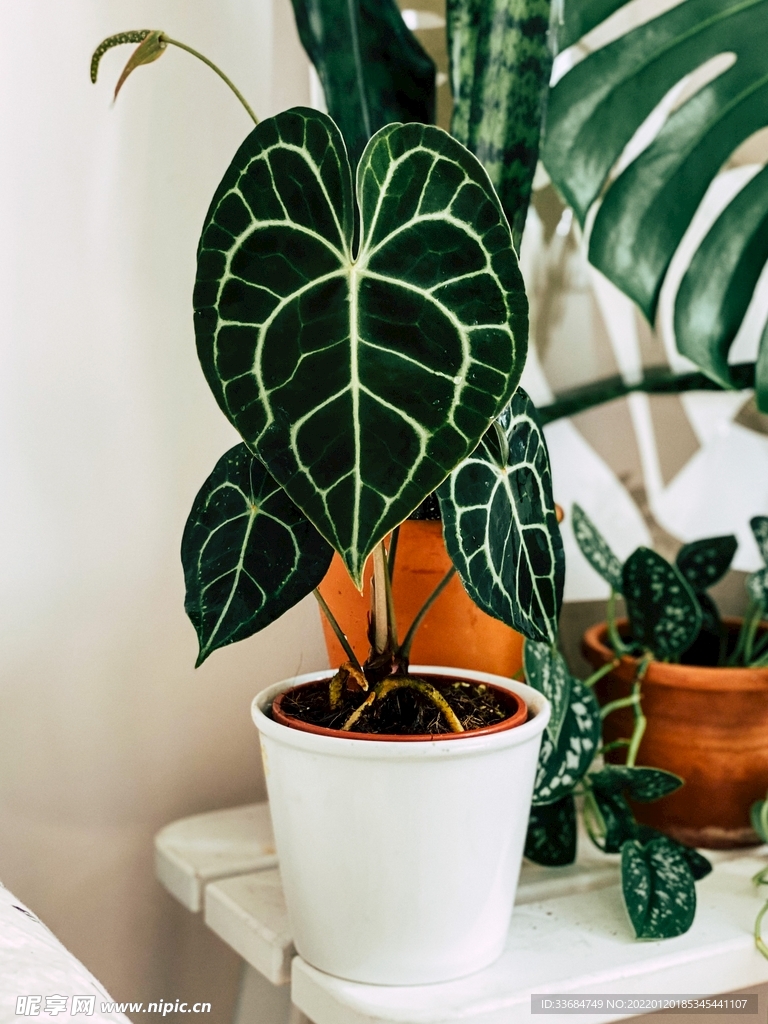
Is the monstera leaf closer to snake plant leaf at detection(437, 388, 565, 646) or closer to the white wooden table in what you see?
snake plant leaf at detection(437, 388, 565, 646)

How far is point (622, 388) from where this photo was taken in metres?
1.08

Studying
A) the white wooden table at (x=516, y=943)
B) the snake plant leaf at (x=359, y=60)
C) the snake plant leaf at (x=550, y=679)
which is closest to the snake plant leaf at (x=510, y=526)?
the snake plant leaf at (x=550, y=679)

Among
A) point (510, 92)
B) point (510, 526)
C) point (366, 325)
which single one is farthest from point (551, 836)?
point (510, 92)

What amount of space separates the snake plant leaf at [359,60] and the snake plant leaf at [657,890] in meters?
0.63

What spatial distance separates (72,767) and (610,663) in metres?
0.52

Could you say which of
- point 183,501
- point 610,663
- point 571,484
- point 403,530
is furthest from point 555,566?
point 571,484

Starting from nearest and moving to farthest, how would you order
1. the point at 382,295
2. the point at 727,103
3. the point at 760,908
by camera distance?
the point at 382,295 < the point at 760,908 < the point at 727,103

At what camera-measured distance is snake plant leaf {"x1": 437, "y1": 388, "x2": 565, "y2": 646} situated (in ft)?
1.64

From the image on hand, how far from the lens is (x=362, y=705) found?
571 mm

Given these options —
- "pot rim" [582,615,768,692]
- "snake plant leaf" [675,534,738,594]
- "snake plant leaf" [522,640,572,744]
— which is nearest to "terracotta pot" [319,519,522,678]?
"snake plant leaf" [522,640,572,744]

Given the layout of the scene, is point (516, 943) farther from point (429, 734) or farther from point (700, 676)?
point (700, 676)

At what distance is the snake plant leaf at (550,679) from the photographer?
0.65 metres

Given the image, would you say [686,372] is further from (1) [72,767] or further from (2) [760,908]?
(1) [72,767]

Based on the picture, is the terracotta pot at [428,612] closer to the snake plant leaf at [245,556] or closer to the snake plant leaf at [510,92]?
the snake plant leaf at [245,556]
